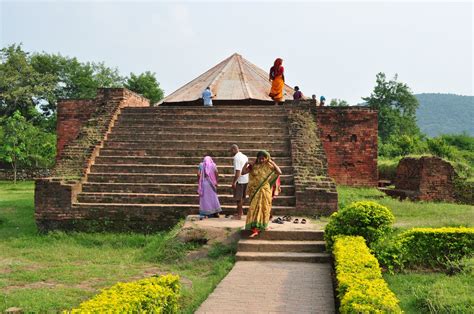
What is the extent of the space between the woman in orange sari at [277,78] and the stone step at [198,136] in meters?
3.10

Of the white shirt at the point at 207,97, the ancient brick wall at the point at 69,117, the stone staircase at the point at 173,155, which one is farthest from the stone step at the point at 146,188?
the white shirt at the point at 207,97

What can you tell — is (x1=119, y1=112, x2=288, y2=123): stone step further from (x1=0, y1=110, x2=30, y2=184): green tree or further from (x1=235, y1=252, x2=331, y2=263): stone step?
(x1=0, y1=110, x2=30, y2=184): green tree

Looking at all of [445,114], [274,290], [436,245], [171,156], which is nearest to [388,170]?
[171,156]

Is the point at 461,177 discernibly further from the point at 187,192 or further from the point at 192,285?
the point at 192,285

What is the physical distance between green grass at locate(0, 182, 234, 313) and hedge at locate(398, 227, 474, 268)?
2179 millimetres

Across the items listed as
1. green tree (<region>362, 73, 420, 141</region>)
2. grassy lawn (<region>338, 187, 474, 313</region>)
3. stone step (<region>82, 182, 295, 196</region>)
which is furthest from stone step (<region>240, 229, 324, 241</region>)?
green tree (<region>362, 73, 420, 141</region>)

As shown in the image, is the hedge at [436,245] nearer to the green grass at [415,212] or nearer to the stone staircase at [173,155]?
the green grass at [415,212]

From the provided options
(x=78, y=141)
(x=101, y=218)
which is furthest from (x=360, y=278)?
(x=78, y=141)

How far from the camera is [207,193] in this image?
7.94 m

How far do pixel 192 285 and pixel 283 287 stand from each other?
108 centimetres

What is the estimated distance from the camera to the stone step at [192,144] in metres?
10.3

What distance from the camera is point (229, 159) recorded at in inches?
389

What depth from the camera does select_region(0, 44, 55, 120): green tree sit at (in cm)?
3019

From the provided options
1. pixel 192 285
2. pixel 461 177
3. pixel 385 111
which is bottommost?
pixel 192 285
